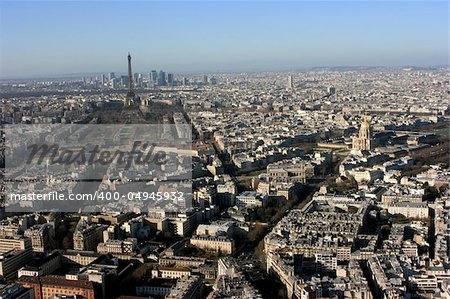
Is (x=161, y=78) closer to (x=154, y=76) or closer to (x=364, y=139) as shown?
(x=154, y=76)

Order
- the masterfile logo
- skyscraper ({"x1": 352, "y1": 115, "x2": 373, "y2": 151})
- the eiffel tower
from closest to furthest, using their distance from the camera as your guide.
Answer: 1. the masterfile logo
2. skyscraper ({"x1": 352, "y1": 115, "x2": 373, "y2": 151})
3. the eiffel tower

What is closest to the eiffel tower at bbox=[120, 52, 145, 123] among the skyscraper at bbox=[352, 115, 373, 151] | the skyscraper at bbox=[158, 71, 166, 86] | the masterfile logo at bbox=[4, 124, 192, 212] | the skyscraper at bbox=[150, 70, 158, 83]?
the masterfile logo at bbox=[4, 124, 192, 212]

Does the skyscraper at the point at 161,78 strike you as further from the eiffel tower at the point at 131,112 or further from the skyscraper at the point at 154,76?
the eiffel tower at the point at 131,112

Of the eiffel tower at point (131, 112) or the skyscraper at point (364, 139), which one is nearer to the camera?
the skyscraper at point (364, 139)

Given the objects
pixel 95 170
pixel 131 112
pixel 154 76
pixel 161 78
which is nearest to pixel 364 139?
pixel 95 170

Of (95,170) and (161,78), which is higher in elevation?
(161,78)

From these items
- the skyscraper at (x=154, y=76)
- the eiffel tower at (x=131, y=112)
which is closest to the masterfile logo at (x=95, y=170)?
the eiffel tower at (x=131, y=112)

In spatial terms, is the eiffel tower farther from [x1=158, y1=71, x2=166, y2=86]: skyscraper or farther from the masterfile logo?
[x1=158, y1=71, x2=166, y2=86]: skyscraper

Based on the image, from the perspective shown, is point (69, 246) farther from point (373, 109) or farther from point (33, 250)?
point (373, 109)

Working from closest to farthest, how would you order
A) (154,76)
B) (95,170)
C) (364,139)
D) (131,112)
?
(95,170) → (364,139) → (131,112) → (154,76)

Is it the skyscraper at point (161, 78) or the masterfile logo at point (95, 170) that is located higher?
the skyscraper at point (161, 78)

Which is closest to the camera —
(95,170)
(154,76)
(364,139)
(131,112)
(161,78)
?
(95,170)
